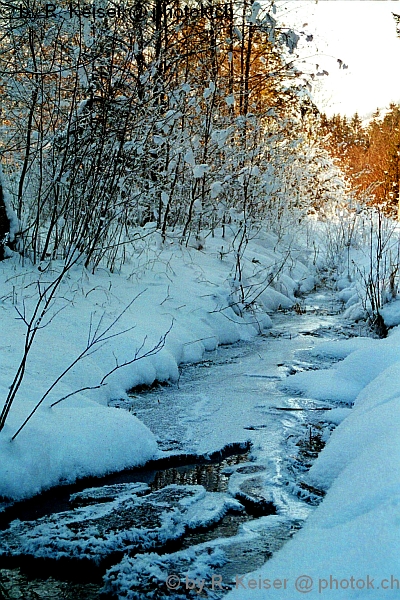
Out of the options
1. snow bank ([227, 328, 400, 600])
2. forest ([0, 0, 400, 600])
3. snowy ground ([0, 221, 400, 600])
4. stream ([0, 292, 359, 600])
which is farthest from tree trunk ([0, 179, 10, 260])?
snow bank ([227, 328, 400, 600])

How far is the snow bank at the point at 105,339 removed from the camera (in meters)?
2.41

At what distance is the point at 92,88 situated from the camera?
14.9ft

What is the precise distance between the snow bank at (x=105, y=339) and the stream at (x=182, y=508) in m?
0.12

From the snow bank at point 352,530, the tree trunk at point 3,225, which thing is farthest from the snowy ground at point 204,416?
the tree trunk at point 3,225

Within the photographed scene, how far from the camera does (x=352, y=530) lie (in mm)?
1469

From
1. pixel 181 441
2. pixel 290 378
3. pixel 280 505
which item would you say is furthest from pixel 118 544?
pixel 290 378

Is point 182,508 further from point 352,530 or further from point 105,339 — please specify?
point 105,339

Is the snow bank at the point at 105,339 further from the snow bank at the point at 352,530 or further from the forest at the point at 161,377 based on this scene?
the snow bank at the point at 352,530

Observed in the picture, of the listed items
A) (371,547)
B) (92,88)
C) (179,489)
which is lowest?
(179,489)

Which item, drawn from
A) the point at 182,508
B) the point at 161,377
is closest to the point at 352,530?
the point at 182,508

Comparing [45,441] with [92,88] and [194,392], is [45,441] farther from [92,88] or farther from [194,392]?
[92,88]

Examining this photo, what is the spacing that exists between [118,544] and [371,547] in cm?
93

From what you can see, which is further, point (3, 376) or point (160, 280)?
point (160, 280)

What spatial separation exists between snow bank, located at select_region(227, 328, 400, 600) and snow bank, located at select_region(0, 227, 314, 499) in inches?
39.3
